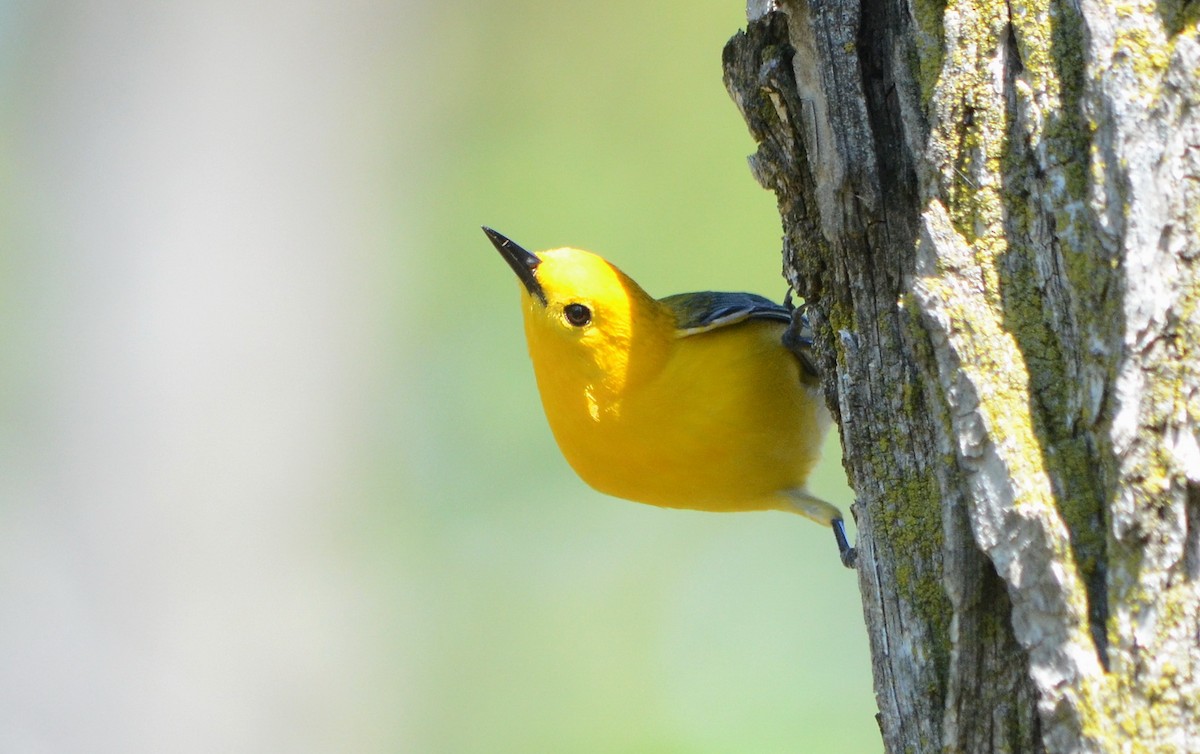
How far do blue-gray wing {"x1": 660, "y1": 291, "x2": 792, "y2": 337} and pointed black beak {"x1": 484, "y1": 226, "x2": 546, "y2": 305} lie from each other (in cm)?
57

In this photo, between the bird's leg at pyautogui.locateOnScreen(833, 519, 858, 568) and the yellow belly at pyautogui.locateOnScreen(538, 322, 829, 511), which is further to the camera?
the bird's leg at pyautogui.locateOnScreen(833, 519, 858, 568)

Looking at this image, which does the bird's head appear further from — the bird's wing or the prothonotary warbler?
the bird's wing

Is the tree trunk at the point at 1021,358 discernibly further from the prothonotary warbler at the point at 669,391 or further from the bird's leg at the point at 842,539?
the bird's leg at the point at 842,539

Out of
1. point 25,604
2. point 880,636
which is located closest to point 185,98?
point 25,604

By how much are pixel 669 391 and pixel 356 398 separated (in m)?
5.86

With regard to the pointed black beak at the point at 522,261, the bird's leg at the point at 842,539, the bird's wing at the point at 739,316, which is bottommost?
the bird's leg at the point at 842,539

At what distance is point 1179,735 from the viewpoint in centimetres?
171

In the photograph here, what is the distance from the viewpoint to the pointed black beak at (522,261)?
13.8ft

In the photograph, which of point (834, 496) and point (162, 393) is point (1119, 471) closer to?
point (162, 393)

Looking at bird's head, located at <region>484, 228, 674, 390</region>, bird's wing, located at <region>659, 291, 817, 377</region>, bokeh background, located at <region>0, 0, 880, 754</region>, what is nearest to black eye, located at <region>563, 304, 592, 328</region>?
bird's head, located at <region>484, 228, 674, 390</region>

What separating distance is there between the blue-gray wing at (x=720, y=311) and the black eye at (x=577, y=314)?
0.36 m

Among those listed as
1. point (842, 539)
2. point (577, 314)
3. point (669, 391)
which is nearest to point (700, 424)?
point (669, 391)

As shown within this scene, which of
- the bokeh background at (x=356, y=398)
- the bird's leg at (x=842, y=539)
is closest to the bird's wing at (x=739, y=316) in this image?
the bird's leg at (x=842, y=539)

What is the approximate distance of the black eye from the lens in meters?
4.16
